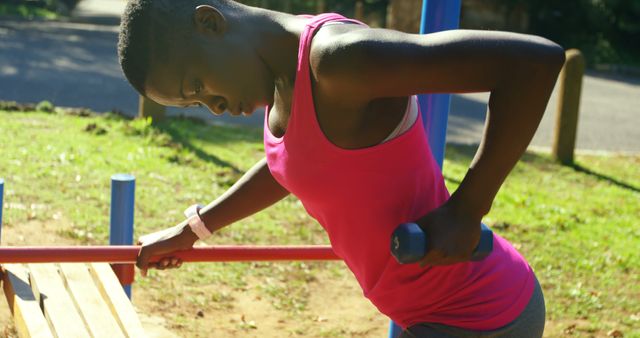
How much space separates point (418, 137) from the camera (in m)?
1.77

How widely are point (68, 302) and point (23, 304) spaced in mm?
169

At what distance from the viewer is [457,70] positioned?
5.17 ft

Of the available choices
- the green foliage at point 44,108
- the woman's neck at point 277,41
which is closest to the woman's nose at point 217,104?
the woman's neck at point 277,41

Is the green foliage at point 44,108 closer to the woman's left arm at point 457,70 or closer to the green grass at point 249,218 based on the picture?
the green grass at point 249,218

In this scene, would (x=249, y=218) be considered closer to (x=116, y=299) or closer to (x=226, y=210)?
(x=116, y=299)

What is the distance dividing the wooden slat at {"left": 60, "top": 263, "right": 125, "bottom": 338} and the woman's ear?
1553mm

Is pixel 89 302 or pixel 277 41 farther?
pixel 89 302

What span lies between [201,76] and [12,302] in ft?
6.01

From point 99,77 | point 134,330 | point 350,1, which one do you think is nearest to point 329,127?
point 134,330

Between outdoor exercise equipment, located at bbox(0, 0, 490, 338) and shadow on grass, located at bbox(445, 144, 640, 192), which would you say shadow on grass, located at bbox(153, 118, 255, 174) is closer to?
shadow on grass, located at bbox(445, 144, 640, 192)

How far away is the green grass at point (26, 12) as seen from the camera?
17.9 meters

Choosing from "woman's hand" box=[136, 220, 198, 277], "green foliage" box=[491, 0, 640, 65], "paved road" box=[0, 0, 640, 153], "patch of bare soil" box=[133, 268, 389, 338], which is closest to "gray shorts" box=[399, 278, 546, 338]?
"woman's hand" box=[136, 220, 198, 277]

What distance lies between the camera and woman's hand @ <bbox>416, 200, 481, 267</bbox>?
66.0 inches

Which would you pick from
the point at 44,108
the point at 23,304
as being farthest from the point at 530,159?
the point at 23,304
